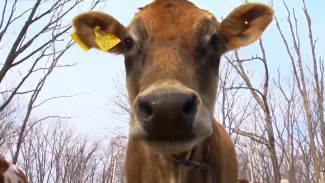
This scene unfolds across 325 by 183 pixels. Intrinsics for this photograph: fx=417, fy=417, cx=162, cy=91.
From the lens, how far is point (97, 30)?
15.5 ft

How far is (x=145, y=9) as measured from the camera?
4348 millimetres

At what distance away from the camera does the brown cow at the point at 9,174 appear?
832 centimetres

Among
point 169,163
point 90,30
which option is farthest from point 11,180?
point 169,163

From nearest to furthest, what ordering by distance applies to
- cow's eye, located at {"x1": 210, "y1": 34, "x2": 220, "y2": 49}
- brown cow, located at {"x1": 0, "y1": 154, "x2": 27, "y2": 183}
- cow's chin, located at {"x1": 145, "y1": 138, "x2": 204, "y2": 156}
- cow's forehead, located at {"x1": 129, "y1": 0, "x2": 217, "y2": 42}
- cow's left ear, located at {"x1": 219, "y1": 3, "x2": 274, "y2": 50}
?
cow's chin, located at {"x1": 145, "y1": 138, "x2": 204, "y2": 156}
cow's forehead, located at {"x1": 129, "y1": 0, "x2": 217, "y2": 42}
cow's eye, located at {"x1": 210, "y1": 34, "x2": 220, "y2": 49}
cow's left ear, located at {"x1": 219, "y1": 3, "x2": 274, "y2": 50}
brown cow, located at {"x1": 0, "y1": 154, "x2": 27, "y2": 183}

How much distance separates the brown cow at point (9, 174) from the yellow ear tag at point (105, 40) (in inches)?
192

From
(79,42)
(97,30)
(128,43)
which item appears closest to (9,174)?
(79,42)

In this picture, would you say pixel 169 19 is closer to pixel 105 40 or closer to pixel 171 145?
pixel 105 40

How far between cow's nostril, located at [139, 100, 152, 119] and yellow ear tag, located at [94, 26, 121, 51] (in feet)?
5.27

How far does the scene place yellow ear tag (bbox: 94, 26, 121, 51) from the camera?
4.52m

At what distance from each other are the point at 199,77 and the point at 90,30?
1786 mm

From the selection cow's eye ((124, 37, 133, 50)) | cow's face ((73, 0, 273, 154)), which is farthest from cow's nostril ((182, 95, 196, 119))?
cow's eye ((124, 37, 133, 50))

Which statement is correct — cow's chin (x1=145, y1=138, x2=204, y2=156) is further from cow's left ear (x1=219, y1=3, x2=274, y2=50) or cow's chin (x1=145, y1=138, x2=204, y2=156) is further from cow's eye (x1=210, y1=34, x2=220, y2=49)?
cow's left ear (x1=219, y1=3, x2=274, y2=50)

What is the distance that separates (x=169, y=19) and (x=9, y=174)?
602 centimetres

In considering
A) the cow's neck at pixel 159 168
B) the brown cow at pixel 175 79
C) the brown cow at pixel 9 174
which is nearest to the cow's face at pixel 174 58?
the brown cow at pixel 175 79
